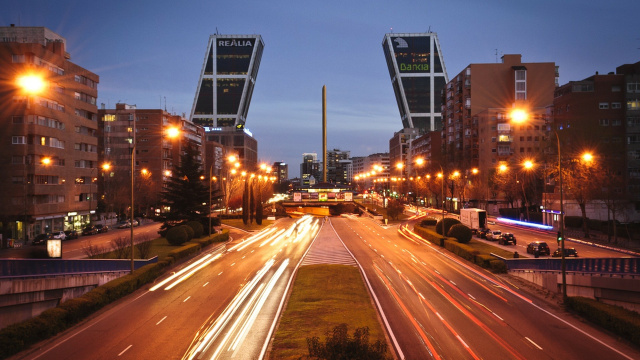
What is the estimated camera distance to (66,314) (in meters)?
20.3

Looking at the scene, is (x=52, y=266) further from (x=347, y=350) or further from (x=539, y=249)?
(x=539, y=249)

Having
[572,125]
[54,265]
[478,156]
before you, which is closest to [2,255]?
[54,265]

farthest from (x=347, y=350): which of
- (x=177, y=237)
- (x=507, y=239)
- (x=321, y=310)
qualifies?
(x=507, y=239)

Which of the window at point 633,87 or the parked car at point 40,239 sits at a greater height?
the window at point 633,87

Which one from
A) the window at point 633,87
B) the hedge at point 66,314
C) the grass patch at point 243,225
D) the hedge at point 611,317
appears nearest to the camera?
the hedge at point 66,314

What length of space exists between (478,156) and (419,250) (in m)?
69.2

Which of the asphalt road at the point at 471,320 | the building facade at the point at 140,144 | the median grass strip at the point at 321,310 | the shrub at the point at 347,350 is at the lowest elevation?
the asphalt road at the point at 471,320

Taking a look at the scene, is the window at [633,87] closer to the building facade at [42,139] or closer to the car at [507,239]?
the car at [507,239]

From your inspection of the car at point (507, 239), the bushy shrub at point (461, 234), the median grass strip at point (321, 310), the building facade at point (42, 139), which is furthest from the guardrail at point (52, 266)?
the car at point (507, 239)

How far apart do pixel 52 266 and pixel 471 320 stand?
23338 millimetres

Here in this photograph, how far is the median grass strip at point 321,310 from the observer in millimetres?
17516

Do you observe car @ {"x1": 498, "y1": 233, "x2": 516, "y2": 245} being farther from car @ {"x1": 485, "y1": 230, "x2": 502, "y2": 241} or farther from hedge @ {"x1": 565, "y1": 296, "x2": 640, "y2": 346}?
hedge @ {"x1": 565, "y1": 296, "x2": 640, "y2": 346}

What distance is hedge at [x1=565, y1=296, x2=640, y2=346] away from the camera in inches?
723

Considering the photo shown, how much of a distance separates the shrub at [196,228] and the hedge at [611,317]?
40193 millimetres
